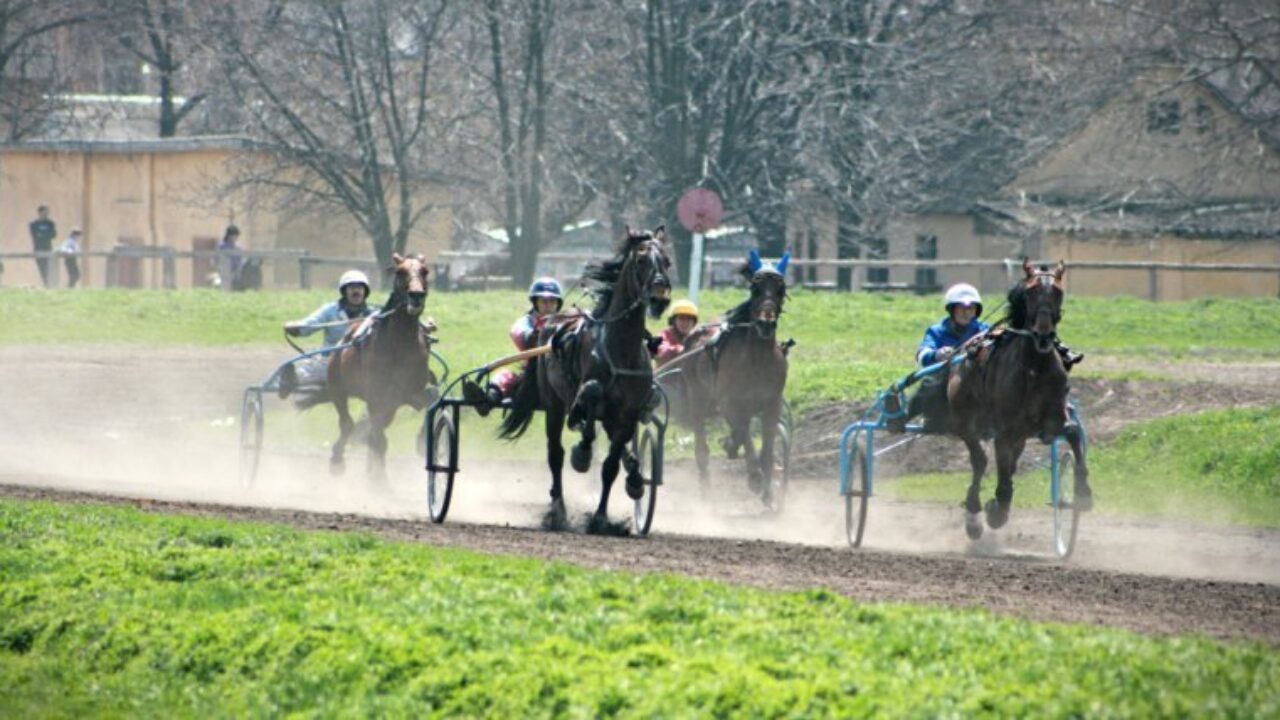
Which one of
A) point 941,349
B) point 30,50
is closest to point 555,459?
point 941,349

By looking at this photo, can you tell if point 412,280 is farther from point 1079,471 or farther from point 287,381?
point 1079,471

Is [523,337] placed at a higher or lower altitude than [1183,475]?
higher

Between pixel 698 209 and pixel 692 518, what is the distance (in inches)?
300

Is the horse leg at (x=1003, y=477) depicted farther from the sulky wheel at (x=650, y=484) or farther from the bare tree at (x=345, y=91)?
the bare tree at (x=345, y=91)

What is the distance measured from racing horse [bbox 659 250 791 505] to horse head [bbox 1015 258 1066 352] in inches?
133

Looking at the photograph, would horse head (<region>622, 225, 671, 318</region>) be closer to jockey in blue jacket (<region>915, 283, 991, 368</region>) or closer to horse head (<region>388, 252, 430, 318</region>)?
jockey in blue jacket (<region>915, 283, 991, 368</region>)

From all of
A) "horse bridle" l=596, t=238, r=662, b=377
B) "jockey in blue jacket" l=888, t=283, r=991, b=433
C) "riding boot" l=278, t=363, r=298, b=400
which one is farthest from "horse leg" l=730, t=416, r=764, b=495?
"riding boot" l=278, t=363, r=298, b=400

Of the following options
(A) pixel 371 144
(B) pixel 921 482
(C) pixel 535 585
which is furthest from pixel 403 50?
(C) pixel 535 585

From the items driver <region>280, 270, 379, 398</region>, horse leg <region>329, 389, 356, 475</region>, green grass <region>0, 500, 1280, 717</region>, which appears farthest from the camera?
driver <region>280, 270, 379, 398</region>

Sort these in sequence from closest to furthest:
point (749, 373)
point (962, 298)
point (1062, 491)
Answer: point (1062, 491)
point (962, 298)
point (749, 373)

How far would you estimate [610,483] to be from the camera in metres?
15.5

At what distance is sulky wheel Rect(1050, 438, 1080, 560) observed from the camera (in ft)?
50.8

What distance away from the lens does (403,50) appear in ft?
156

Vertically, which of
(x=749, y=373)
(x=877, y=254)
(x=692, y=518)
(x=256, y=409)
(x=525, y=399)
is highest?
(x=877, y=254)
